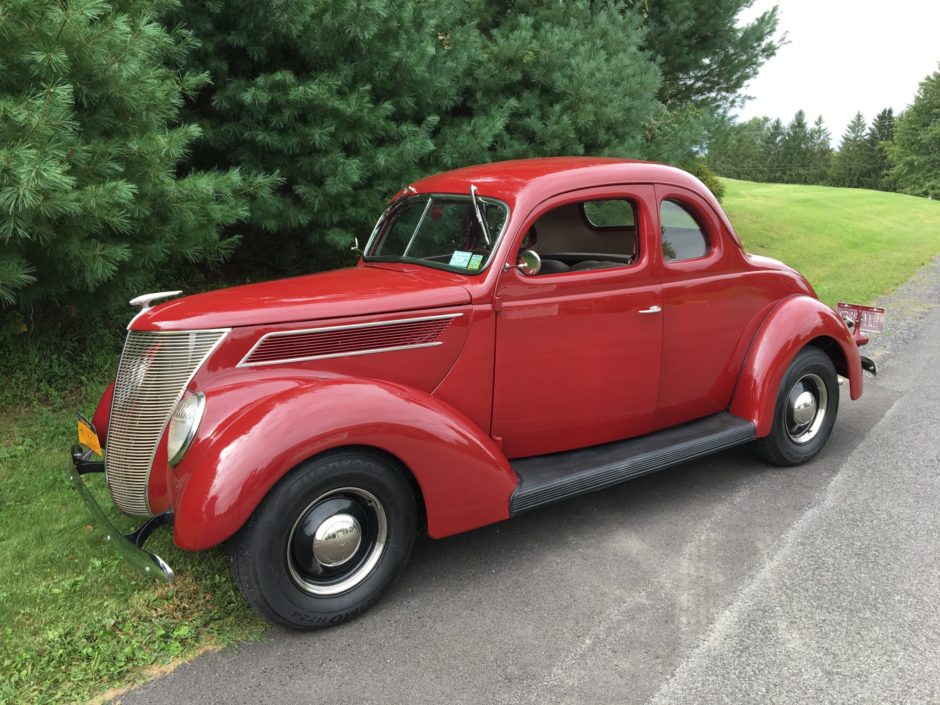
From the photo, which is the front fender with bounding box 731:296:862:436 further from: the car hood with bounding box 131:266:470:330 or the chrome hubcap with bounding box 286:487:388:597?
the chrome hubcap with bounding box 286:487:388:597

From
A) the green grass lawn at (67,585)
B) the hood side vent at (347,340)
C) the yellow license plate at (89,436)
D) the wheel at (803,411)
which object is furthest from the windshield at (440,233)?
the wheel at (803,411)

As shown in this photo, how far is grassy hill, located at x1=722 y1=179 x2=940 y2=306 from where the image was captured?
504 inches

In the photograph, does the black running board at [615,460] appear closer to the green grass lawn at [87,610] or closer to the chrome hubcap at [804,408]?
the chrome hubcap at [804,408]

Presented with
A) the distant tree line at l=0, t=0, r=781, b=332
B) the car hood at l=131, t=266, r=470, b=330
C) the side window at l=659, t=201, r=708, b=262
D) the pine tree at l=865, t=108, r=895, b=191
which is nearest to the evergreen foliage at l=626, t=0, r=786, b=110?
the distant tree line at l=0, t=0, r=781, b=332

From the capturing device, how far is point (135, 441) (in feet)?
10.1

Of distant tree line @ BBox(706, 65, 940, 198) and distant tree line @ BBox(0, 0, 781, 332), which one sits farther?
distant tree line @ BBox(706, 65, 940, 198)

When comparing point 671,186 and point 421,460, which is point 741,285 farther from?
point 421,460

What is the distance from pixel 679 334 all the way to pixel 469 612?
2.00 meters

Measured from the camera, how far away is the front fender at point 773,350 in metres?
4.31

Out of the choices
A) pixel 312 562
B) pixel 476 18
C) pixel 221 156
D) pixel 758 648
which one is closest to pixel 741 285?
pixel 758 648

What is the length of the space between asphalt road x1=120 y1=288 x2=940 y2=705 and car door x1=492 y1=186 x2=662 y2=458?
575 mm

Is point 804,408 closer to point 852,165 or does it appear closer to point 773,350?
point 773,350

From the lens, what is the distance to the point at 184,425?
110 inches

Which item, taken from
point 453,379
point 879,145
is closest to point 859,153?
point 879,145
